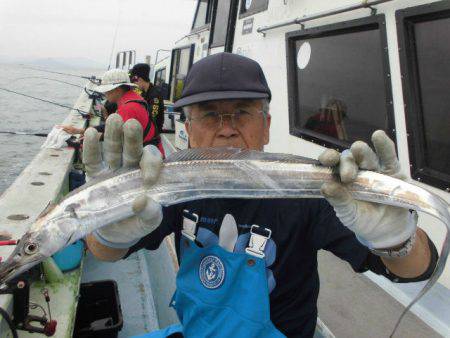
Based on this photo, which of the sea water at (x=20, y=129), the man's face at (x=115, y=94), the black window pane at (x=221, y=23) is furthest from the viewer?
the sea water at (x=20, y=129)

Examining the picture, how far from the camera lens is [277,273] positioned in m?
1.98

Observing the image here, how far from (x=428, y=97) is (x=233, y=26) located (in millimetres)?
4872

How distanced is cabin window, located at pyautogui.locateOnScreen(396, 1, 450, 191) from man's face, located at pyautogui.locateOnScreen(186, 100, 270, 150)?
1.56 metres

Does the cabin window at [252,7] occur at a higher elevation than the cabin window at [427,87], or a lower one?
higher

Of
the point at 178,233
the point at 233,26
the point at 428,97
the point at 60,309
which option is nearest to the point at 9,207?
the point at 60,309

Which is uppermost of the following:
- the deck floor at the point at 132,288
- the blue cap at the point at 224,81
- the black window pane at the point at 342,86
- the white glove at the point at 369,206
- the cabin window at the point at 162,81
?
the cabin window at the point at 162,81

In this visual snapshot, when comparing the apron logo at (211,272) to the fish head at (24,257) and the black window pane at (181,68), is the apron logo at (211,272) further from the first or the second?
the black window pane at (181,68)

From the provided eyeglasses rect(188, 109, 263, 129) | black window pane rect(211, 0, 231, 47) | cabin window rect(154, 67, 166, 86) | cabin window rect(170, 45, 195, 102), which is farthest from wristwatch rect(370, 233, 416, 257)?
cabin window rect(154, 67, 166, 86)

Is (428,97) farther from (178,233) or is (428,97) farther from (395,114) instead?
(178,233)

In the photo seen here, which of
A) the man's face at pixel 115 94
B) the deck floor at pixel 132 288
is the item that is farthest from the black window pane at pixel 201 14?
the deck floor at pixel 132 288

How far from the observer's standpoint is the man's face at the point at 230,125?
6.84 ft

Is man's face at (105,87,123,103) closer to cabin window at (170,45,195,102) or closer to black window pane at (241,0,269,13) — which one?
black window pane at (241,0,269,13)

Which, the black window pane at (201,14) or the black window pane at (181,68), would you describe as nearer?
the black window pane at (201,14)

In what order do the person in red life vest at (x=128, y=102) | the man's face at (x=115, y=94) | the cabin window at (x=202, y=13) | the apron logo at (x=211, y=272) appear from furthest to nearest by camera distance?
the cabin window at (x=202, y=13), the man's face at (x=115, y=94), the person in red life vest at (x=128, y=102), the apron logo at (x=211, y=272)
